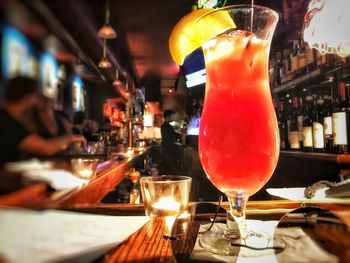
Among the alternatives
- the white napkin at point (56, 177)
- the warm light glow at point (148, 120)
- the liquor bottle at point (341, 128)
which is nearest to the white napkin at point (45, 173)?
the white napkin at point (56, 177)

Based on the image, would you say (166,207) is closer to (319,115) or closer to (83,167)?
(83,167)

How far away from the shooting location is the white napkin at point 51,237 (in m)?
0.44

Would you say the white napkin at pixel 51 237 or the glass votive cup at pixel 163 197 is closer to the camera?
the white napkin at pixel 51 237

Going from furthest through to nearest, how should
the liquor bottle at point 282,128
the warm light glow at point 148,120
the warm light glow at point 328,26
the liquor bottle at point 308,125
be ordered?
the liquor bottle at point 282,128 < the warm light glow at point 328,26 < the liquor bottle at point 308,125 < the warm light glow at point 148,120

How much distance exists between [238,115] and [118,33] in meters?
1.70

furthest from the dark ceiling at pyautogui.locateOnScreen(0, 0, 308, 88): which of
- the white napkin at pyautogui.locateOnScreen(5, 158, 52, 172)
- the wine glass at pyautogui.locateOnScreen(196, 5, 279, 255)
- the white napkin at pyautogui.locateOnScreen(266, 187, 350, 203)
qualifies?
the white napkin at pyautogui.locateOnScreen(266, 187, 350, 203)

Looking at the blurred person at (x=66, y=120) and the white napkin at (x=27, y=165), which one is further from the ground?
the blurred person at (x=66, y=120)

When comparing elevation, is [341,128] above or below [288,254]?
above

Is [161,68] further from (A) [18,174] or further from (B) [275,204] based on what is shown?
(A) [18,174]

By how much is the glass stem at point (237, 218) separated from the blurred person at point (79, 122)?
0.44m

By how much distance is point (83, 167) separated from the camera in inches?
28.3

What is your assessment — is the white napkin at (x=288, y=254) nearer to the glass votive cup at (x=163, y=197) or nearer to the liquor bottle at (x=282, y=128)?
the glass votive cup at (x=163, y=197)

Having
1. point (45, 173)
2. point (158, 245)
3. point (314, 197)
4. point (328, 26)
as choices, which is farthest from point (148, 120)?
point (328, 26)

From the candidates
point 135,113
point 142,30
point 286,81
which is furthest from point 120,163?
point 286,81
